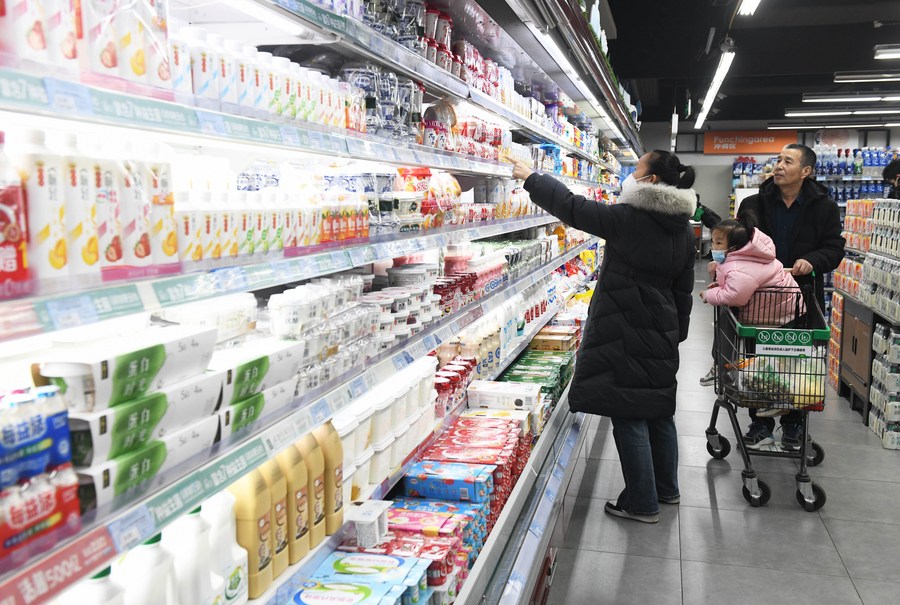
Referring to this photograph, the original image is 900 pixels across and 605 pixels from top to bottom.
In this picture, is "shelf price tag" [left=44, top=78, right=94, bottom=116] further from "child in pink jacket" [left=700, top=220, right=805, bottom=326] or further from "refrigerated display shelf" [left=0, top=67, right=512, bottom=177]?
"child in pink jacket" [left=700, top=220, right=805, bottom=326]

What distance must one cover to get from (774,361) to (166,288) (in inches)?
145

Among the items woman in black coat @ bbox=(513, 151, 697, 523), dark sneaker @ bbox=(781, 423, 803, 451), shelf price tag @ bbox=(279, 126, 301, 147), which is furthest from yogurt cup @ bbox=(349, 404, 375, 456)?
dark sneaker @ bbox=(781, 423, 803, 451)

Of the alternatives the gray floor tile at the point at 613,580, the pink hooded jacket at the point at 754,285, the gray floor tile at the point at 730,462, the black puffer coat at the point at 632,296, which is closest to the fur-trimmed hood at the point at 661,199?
the black puffer coat at the point at 632,296

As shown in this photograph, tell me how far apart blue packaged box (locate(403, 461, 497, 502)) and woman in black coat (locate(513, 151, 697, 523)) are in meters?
1.41

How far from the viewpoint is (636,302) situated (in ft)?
12.5

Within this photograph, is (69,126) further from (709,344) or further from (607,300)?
(709,344)

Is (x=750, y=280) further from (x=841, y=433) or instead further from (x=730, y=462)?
(x=841, y=433)

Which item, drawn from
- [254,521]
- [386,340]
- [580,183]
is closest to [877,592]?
[386,340]

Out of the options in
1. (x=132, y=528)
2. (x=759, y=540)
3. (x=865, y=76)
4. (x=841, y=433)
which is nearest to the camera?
→ (x=132, y=528)

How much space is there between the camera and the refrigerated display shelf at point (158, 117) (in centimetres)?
96

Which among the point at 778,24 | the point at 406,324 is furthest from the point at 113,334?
the point at 778,24

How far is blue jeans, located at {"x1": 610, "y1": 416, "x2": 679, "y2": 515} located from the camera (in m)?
4.00

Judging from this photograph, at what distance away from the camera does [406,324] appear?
2520 millimetres

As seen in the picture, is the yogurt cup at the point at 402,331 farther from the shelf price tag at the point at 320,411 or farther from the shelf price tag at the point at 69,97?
the shelf price tag at the point at 69,97
